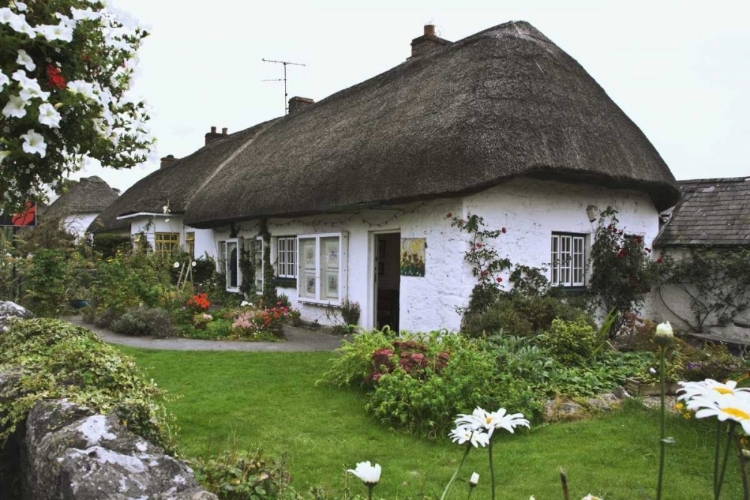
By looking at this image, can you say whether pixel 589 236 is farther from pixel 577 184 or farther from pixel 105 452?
pixel 105 452

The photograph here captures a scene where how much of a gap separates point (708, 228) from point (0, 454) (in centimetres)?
1065

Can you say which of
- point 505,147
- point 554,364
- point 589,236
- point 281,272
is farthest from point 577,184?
point 281,272

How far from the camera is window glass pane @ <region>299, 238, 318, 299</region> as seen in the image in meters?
11.1

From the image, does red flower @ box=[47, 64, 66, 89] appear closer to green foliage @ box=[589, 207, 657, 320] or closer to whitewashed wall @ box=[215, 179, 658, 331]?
whitewashed wall @ box=[215, 179, 658, 331]

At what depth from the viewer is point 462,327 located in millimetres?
7844

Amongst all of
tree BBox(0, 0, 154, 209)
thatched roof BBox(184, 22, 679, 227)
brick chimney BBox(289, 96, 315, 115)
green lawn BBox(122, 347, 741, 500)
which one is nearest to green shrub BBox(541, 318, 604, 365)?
green lawn BBox(122, 347, 741, 500)

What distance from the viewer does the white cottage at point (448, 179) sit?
25.9 feet

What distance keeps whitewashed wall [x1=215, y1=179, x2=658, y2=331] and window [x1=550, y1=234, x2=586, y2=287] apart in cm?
21

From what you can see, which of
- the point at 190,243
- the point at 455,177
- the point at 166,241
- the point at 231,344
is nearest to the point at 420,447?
the point at 455,177

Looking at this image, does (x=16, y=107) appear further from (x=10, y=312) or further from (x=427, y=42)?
(x=427, y=42)

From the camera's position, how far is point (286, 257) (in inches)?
472

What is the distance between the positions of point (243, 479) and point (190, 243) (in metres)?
15.1

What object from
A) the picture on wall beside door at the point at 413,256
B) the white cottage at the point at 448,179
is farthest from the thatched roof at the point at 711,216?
the picture on wall beside door at the point at 413,256

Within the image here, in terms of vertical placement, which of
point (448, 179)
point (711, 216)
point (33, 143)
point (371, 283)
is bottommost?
point (371, 283)
